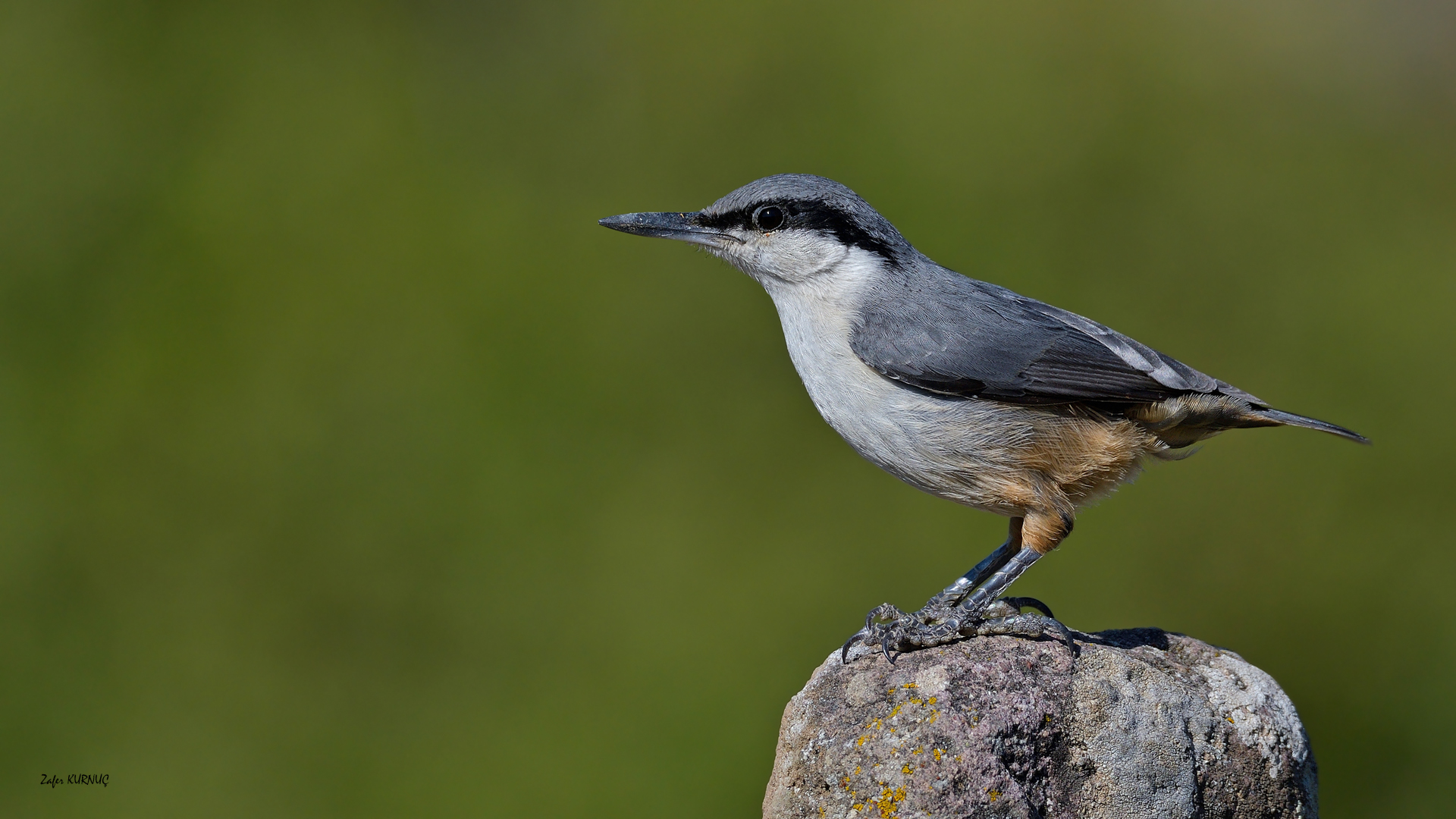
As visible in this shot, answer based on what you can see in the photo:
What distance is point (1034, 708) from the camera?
8.49 ft

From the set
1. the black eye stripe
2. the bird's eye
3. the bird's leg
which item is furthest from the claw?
the bird's eye

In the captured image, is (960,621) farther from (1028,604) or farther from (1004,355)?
(1004,355)

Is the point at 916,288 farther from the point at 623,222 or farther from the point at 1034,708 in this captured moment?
the point at 1034,708

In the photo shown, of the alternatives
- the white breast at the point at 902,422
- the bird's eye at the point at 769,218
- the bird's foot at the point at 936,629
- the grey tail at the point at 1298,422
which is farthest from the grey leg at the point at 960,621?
the bird's eye at the point at 769,218

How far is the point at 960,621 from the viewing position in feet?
9.57

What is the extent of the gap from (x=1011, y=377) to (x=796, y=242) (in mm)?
850

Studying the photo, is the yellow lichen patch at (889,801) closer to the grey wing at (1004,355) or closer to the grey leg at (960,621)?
the grey leg at (960,621)

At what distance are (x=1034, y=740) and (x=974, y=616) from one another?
45 cm

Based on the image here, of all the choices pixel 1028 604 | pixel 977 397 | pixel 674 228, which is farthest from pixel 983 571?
pixel 674 228

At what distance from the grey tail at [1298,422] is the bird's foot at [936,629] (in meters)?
0.97

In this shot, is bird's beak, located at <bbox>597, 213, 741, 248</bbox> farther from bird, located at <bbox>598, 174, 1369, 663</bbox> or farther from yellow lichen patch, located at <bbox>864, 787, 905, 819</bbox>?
yellow lichen patch, located at <bbox>864, 787, 905, 819</bbox>

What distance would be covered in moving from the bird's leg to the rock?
1.6 inches

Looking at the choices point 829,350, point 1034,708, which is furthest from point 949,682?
point 829,350

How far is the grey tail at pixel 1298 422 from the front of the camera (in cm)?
300
